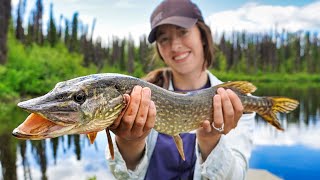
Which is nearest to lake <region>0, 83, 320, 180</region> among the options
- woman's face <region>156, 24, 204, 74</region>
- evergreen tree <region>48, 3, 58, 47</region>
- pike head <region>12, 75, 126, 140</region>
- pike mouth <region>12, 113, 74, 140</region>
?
woman's face <region>156, 24, 204, 74</region>

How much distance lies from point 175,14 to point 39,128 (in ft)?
5.47

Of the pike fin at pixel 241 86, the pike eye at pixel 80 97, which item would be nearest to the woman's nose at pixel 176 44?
the pike fin at pixel 241 86

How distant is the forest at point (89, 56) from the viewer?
14805 millimetres

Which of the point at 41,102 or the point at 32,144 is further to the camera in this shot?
the point at 32,144

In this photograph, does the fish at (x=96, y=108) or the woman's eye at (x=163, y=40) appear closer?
the fish at (x=96, y=108)

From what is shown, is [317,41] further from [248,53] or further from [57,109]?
[57,109]

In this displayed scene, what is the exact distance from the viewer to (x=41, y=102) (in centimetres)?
157

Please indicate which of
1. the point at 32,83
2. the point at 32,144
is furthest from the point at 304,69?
the point at 32,144

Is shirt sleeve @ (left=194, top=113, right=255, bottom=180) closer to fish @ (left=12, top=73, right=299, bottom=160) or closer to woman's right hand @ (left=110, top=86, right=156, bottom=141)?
fish @ (left=12, top=73, right=299, bottom=160)

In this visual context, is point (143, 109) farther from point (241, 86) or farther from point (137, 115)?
point (241, 86)

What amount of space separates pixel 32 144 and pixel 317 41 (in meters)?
58.4

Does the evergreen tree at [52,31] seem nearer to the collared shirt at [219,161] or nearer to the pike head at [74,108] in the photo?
the collared shirt at [219,161]

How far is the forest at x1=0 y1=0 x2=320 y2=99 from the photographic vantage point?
1480 cm

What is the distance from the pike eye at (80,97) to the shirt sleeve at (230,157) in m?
1.11
